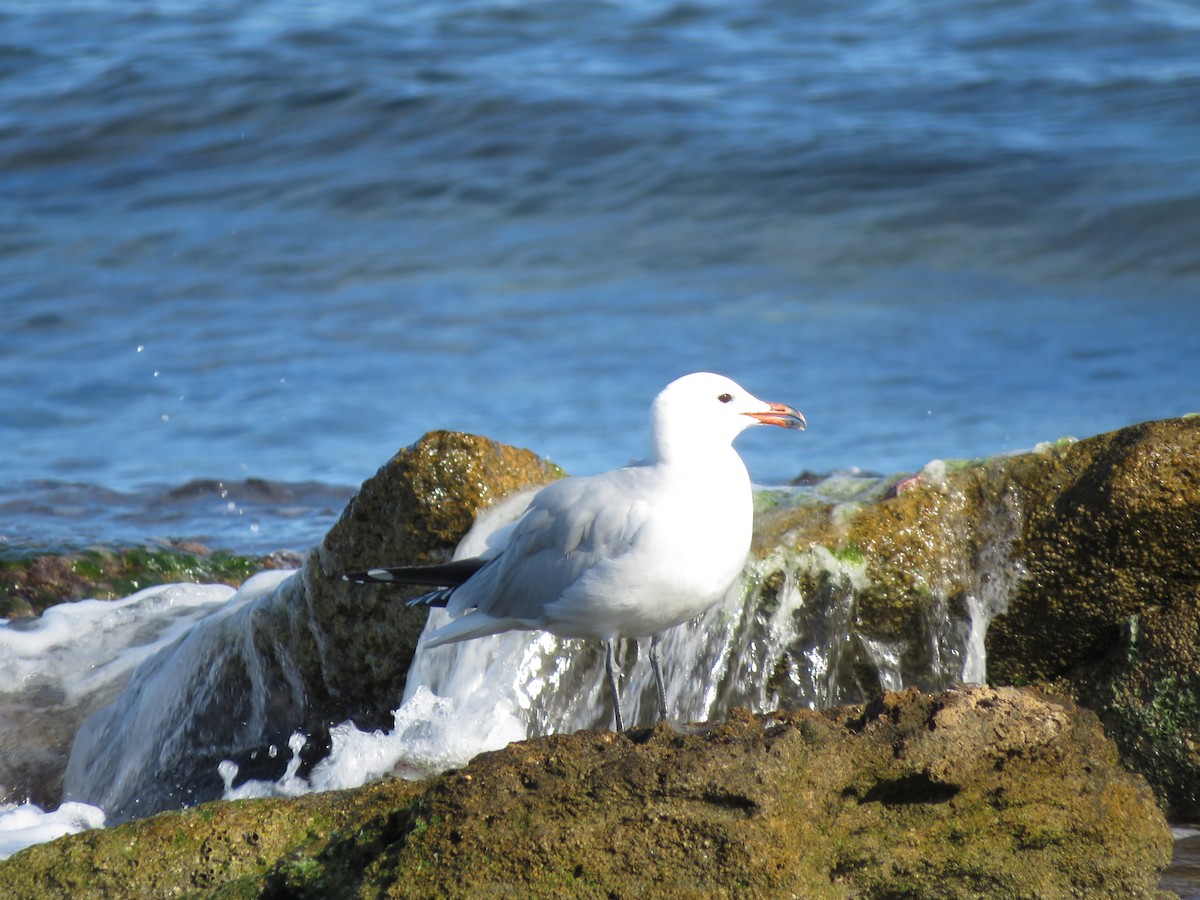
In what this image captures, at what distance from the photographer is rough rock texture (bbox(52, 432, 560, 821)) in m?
5.09

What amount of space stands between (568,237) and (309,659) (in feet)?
27.3

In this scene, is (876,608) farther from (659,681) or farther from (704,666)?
(659,681)

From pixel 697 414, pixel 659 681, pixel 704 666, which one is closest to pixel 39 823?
pixel 659 681

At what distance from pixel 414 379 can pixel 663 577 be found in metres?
6.93

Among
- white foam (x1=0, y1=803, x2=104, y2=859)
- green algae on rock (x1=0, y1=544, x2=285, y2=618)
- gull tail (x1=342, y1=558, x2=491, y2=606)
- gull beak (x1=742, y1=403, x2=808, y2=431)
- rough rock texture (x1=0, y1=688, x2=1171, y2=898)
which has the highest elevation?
gull beak (x1=742, y1=403, x2=808, y2=431)

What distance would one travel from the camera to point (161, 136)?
16.5 m

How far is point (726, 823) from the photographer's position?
9.36 ft

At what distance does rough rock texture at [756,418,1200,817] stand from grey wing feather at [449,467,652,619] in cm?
91

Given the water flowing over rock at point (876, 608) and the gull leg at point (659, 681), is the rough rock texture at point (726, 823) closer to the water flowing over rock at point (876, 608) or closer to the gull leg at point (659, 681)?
the gull leg at point (659, 681)

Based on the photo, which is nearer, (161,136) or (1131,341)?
(1131,341)

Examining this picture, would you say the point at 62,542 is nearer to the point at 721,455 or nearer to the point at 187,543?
the point at 187,543

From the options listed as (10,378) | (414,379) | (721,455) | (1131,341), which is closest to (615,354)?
(414,379)

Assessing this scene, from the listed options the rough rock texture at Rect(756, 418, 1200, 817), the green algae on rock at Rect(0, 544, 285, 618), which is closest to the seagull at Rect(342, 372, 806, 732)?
the rough rock texture at Rect(756, 418, 1200, 817)

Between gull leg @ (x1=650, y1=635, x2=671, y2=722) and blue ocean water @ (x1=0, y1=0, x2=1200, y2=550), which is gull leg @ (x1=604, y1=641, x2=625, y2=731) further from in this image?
blue ocean water @ (x1=0, y1=0, x2=1200, y2=550)
